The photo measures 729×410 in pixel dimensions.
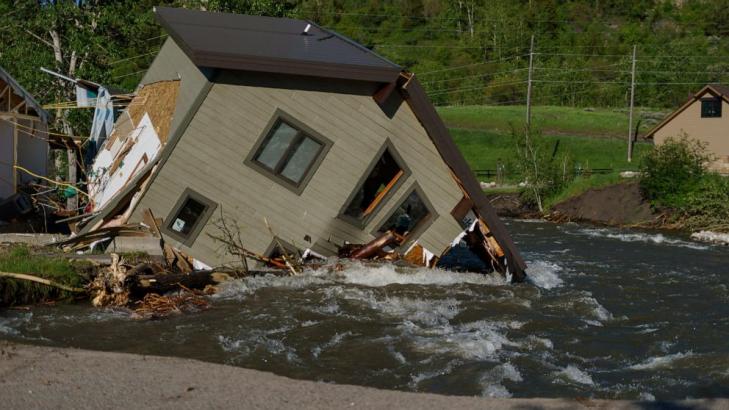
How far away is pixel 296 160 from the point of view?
66.8ft

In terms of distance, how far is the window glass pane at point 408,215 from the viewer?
69.2ft

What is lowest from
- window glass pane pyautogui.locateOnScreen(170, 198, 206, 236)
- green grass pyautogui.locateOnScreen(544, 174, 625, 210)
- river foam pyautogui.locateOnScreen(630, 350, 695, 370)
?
window glass pane pyautogui.locateOnScreen(170, 198, 206, 236)

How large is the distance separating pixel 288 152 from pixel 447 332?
584 centimetres

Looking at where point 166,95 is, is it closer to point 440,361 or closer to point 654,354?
point 440,361

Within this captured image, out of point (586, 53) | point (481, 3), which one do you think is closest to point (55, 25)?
point (586, 53)

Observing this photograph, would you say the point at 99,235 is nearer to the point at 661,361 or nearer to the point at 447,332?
the point at 447,332

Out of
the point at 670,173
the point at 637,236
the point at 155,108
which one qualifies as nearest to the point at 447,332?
the point at 155,108

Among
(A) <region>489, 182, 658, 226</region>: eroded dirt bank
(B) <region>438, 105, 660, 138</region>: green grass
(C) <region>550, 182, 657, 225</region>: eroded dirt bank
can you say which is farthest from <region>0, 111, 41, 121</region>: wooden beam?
(B) <region>438, 105, 660, 138</region>: green grass

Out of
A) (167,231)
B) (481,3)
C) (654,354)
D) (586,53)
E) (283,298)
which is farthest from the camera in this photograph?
(481,3)

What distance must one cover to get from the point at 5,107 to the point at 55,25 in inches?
382

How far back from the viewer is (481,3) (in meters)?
111

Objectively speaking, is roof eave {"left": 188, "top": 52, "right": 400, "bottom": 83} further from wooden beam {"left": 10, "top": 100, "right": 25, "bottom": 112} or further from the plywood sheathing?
wooden beam {"left": 10, "top": 100, "right": 25, "bottom": 112}

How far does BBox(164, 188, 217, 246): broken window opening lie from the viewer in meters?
19.6

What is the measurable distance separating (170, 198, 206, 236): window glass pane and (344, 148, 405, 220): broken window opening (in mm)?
3096
